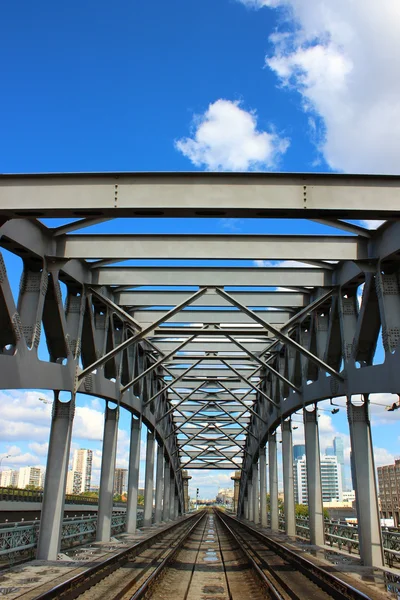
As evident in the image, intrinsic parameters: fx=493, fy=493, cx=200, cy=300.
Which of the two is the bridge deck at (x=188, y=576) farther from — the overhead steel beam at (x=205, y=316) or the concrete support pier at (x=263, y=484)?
the concrete support pier at (x=263, y=484)

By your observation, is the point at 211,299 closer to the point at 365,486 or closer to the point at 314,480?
the point at 314,480

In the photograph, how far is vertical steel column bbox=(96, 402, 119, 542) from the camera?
1996 centimetres

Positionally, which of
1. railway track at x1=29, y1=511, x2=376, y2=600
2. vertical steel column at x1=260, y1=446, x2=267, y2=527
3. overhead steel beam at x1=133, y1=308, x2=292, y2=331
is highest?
overhead steel beam at x1=133, y1=308, x2=292, y2=331

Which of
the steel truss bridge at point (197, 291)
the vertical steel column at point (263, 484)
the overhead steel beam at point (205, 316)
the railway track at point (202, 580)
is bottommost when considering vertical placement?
the railway track at point (202, 580)

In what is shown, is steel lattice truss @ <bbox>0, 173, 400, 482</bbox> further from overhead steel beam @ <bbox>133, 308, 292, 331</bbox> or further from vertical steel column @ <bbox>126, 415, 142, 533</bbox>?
vertical steel column @ <bbox>126, 415, 142, 533</bbox>

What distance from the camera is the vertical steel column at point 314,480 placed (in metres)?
20.3

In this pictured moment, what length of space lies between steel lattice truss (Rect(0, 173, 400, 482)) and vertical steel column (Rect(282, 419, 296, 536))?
2.26 metres

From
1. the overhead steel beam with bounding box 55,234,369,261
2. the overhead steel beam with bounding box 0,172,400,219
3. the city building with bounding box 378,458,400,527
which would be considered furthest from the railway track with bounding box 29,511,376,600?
the city building with bounding box 378,458,400,527

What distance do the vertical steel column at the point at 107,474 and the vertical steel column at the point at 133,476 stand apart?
18.3ft

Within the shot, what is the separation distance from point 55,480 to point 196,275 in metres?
8.47

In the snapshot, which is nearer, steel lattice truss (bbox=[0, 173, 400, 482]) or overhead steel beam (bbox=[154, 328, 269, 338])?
steel lattice truss (bbox=[0, 173, 400, 482])

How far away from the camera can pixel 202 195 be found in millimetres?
10703

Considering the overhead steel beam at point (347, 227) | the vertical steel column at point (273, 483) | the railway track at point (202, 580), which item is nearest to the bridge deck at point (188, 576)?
the railway track at point (202, 580)

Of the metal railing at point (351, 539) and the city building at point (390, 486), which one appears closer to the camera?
the metal railing at point (351, 539)
